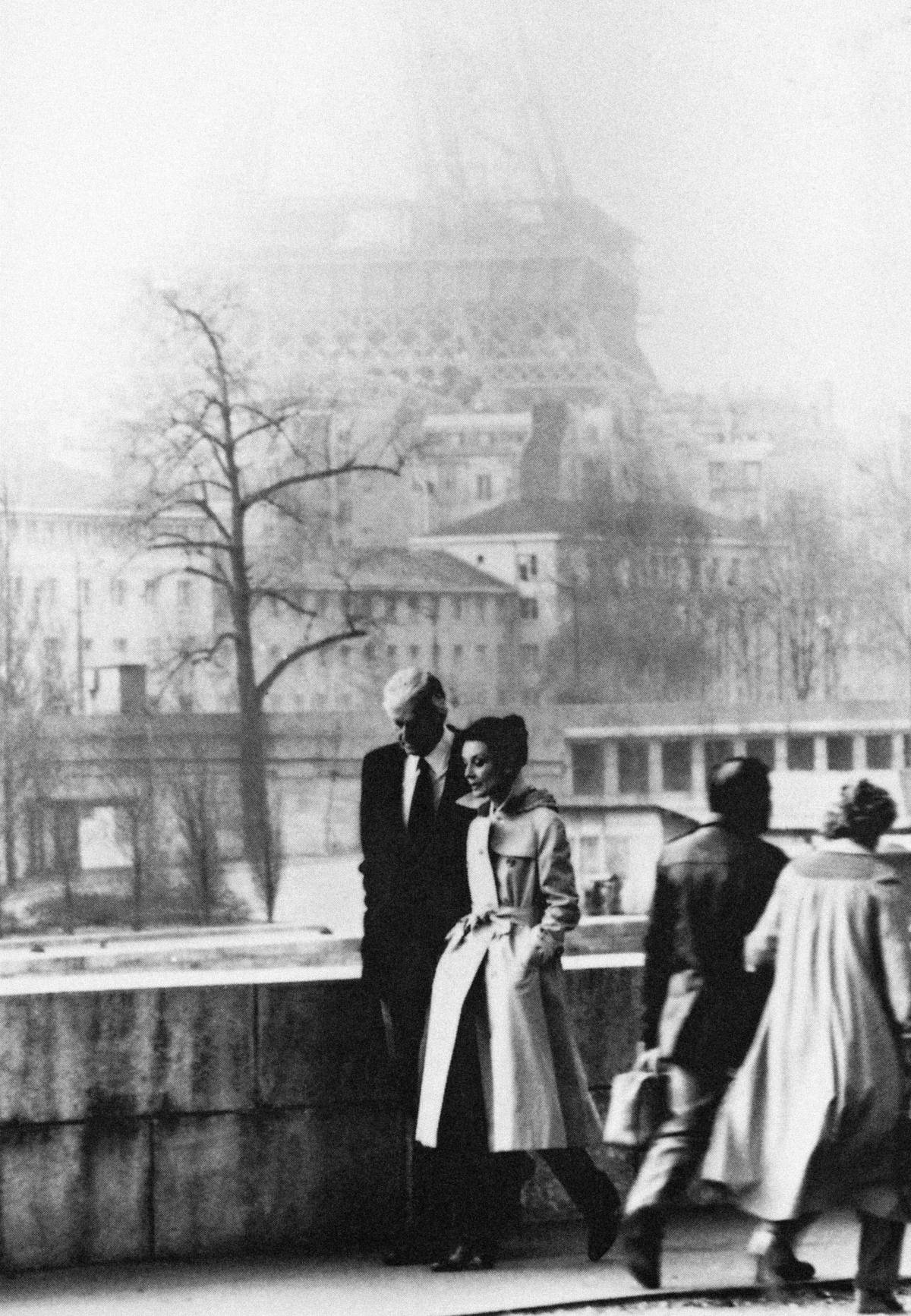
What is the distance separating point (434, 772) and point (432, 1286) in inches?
39.0

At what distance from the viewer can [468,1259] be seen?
4656 millimetres

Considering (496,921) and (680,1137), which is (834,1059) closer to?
(680,1137)

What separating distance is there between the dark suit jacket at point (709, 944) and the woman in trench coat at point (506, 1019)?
25cm

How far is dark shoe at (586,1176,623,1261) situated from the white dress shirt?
813 mm

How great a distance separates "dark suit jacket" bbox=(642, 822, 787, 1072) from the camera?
4277 mm

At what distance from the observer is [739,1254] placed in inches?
188

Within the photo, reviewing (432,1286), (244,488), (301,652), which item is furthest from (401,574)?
(432,1286)

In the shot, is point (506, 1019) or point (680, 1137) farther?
point (506, 1019)

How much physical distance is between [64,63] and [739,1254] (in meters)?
19.2

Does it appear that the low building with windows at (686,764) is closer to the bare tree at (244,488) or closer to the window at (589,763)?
the window at (589,763)

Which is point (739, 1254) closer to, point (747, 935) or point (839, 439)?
point (747, 935)

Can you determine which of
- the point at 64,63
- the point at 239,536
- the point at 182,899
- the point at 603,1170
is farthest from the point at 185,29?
the point at 603,1170

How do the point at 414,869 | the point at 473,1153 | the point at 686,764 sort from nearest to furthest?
the point at 473,1153 → the point at 414,869 → the point at 686,764

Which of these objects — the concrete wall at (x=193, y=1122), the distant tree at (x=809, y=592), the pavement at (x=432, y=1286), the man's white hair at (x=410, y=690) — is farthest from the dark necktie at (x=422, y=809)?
the distant tree at (x=809, y=592)
